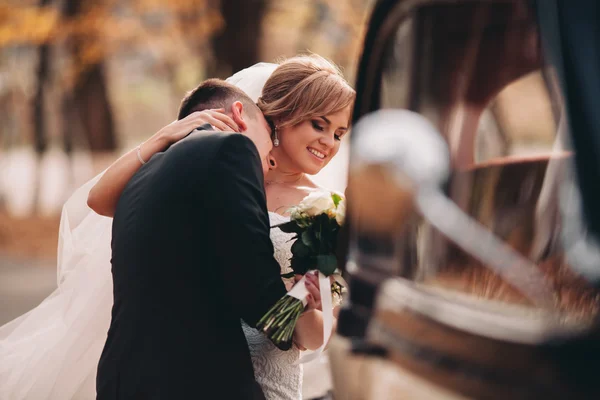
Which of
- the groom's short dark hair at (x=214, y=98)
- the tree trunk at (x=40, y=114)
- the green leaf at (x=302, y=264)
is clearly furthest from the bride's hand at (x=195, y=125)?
the tree trunk at (x=40, y=114)

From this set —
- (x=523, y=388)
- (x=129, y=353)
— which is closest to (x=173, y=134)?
(x=129, y=353)

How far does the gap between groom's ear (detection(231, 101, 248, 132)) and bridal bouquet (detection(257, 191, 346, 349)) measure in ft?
1.13

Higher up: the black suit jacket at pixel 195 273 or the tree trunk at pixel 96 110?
the black suit jacket at pixel 195 273

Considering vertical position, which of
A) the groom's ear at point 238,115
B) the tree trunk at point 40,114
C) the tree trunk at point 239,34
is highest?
the groom's ear at point 238,115

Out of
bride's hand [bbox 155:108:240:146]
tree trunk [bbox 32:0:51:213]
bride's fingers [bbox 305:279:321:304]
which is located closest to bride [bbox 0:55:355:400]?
bride's fingers [bbox 305:279:321:304]

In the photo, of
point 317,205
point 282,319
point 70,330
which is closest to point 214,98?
point 317,205

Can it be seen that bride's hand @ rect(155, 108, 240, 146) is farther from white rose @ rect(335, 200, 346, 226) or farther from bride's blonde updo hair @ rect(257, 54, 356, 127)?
bride's blonde updo hair @ rect(257, 54, 356, 127)

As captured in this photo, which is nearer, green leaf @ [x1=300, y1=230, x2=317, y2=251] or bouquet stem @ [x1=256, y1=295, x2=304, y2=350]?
bouquet stem @ [x1=256, y1=295, x2=304, y2=350]

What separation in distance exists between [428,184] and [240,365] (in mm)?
850

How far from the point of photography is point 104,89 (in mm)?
15984

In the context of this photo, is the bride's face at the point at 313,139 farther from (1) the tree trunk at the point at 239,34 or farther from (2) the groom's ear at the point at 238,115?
(1) the tree trunk at the point at 239,34

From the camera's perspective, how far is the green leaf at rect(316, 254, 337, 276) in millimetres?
2465

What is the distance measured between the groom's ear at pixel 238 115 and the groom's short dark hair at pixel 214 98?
0.05 metres

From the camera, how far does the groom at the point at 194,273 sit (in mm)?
2237
